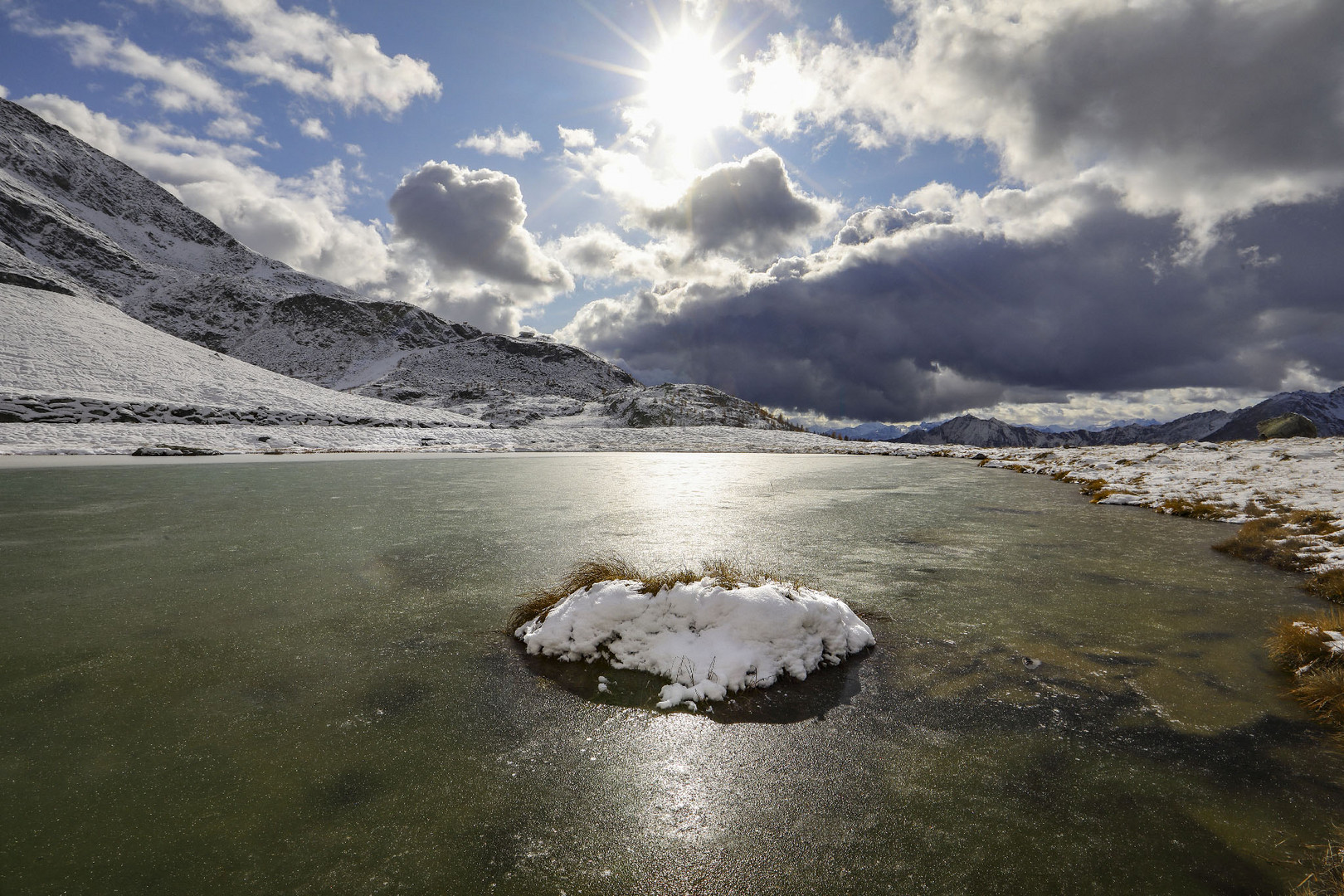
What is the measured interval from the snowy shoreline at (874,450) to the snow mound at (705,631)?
9448mm

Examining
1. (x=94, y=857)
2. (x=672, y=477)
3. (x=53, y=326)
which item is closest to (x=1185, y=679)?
(x=94, y=857)

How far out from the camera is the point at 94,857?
3010mm

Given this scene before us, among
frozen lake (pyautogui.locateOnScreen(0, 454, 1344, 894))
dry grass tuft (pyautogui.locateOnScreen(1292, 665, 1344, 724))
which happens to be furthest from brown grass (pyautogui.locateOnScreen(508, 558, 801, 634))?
dry grass tuft (pyautogui.locateOnScreen(1292, 665, 1344, 724))

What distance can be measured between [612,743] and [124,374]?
200 ft

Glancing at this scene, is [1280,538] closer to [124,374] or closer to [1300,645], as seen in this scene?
[1300,645]

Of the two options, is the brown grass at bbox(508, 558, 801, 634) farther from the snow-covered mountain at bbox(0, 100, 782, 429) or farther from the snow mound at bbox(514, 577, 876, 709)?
the snow-covered mountain at bbox(0, 100, 782, 429)

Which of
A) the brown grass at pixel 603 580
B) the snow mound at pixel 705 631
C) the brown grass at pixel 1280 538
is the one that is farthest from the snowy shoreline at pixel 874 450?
the brown grass at pixel 603 580

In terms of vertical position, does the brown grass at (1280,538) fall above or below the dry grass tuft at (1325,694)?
above

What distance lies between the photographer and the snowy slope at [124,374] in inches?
1500

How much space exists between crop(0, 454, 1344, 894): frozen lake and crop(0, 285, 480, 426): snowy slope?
40942mm

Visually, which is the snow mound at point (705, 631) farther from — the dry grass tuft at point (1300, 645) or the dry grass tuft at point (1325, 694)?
the dry grass tuft at point (1300, 645)

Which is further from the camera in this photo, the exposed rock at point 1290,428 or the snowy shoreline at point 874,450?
the exposed rock at point 1290,428

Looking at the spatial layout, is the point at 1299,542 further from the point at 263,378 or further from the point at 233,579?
the point at 263,378

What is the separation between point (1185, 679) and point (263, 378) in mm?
69703
